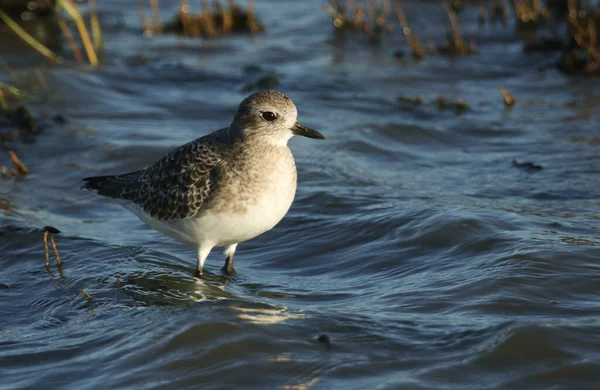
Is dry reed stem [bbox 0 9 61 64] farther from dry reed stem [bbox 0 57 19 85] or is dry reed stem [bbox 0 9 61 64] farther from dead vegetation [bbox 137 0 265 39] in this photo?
dead vegetation [bbox 137 0 265 39]

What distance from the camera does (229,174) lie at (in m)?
7.18

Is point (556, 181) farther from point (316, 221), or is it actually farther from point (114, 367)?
point (114, 367)

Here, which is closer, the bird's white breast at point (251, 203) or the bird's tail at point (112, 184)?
the bird's white breast at point (251, 203)

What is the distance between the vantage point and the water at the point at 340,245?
588 cm

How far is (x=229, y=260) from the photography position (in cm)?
803

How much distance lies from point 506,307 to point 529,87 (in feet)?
25.7

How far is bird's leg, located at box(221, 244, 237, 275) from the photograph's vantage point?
7984 mm

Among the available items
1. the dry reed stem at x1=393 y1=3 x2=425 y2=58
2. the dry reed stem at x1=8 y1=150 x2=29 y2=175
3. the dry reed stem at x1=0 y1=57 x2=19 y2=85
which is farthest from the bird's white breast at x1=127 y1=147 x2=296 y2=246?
the dry reed stem at x1=393 y1=3 x2=425 y2=58

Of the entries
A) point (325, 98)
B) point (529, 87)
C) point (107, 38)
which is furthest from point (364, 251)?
point (107, 38)

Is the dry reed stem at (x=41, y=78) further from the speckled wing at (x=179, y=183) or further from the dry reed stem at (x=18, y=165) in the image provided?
the speckled wing at (x=179, y=183)

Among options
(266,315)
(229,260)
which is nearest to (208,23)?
(229,260)

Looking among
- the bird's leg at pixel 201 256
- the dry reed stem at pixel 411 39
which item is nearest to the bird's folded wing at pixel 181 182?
the bird's leg at pixel 201 256

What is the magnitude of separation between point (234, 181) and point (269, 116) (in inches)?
24.5

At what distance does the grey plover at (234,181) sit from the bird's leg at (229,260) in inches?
12.5
